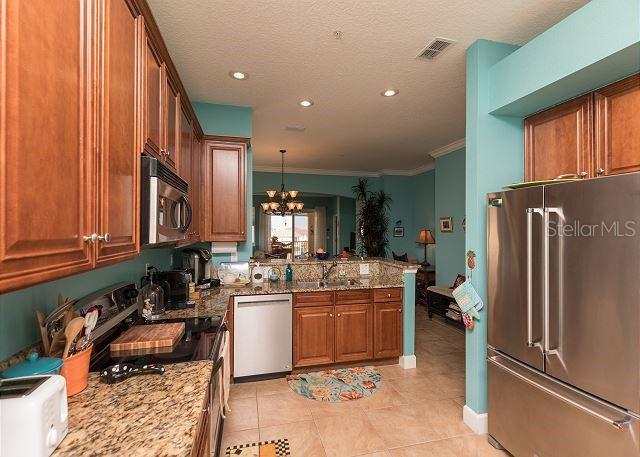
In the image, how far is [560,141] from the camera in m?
2.16

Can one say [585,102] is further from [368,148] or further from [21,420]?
[368,148]

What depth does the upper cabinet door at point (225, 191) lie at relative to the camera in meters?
3.27

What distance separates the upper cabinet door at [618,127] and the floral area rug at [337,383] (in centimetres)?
254

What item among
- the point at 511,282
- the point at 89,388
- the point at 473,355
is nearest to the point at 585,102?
the point at 511,282

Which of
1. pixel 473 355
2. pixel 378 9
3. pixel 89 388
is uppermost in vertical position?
pixel 378 9

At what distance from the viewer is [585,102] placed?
200cm

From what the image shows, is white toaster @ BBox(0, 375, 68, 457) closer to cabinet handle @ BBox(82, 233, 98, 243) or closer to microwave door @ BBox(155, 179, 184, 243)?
cabinet handle @ BBox(82, 233, 98, 243)

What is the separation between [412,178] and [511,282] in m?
5.82

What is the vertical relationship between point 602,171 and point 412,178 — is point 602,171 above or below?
below

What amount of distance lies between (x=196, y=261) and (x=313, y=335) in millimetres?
1434

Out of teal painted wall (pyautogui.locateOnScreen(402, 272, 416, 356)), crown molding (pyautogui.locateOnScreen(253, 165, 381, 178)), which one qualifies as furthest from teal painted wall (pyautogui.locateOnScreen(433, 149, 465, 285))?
crown molding (pyautogui.locateOnScreen(253, 165, 381, 178))

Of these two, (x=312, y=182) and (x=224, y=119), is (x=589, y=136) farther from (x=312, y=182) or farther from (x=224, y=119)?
(x=312, y=182)

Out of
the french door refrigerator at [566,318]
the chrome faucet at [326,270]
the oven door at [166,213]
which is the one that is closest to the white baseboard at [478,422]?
the french door refrigerator at [566,318]

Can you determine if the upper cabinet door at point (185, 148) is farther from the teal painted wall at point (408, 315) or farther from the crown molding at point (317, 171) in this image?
the crown molding at point (317, 171)
